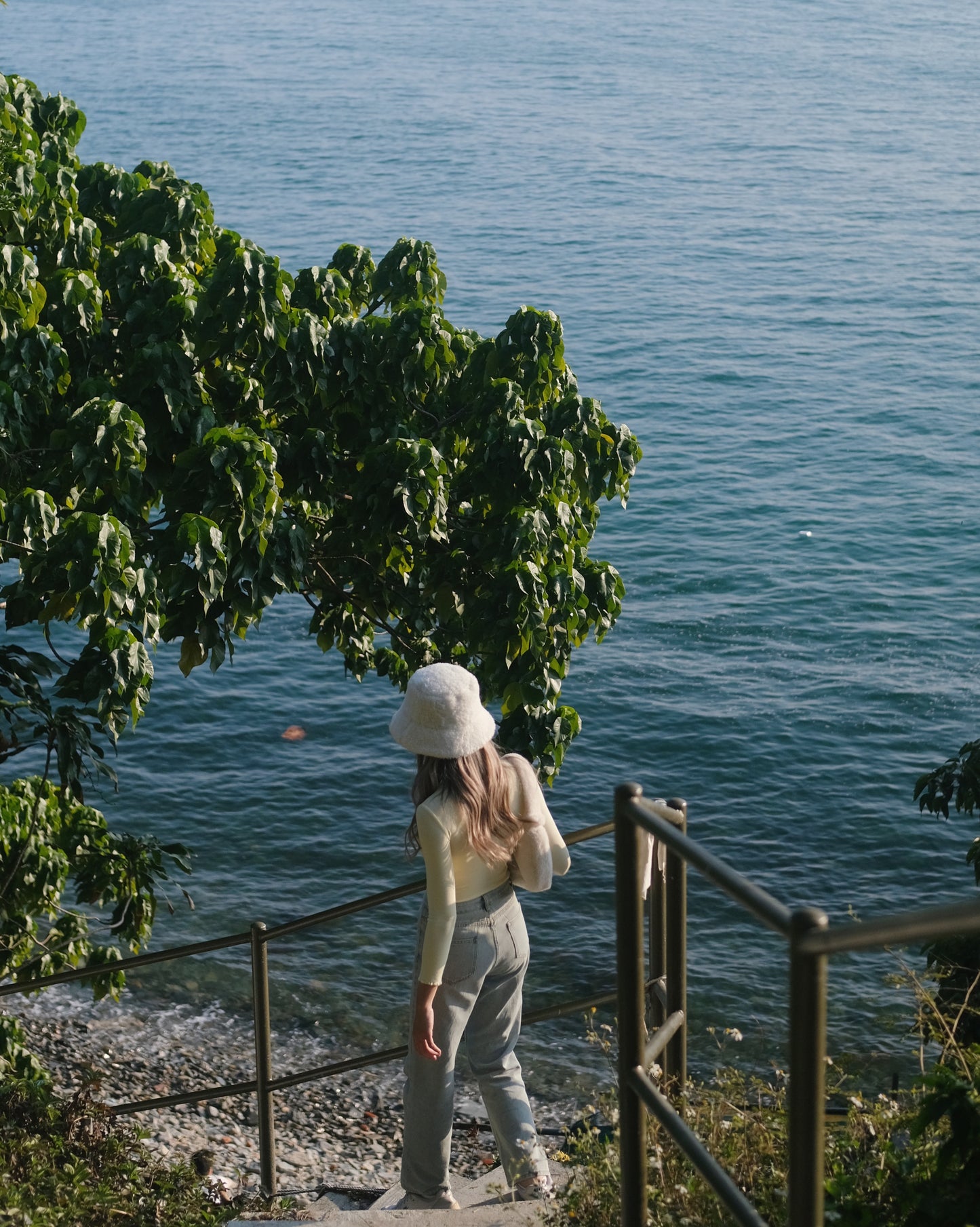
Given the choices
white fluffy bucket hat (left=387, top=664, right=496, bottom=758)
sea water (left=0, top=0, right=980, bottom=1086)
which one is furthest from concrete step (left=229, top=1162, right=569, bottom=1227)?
sea water (left=0, top=0, right=980, bottom=1086)

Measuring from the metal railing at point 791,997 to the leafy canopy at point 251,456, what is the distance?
381cm

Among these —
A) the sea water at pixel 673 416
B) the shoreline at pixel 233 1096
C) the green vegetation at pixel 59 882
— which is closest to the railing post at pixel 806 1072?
the green vegetation at pixel 59 882

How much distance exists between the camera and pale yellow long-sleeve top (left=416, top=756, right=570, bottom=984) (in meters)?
4.26

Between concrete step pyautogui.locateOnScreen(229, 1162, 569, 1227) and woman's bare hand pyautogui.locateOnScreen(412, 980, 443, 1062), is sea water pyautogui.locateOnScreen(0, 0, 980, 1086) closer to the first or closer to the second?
concrete step pyautogui.locateOnScreen(229, 1162, 569, 1227)

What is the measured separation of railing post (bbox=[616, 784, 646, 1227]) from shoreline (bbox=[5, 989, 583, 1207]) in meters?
5.35

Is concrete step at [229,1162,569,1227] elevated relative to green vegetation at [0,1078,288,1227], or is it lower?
elevated

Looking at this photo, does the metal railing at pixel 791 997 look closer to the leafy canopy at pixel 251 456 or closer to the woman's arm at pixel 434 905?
the woman's arm at pixel 434 905

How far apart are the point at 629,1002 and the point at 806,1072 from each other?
89cm

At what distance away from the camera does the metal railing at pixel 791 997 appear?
2.20 m

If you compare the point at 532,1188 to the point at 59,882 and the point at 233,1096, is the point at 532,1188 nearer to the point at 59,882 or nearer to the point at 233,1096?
the point at 59,882

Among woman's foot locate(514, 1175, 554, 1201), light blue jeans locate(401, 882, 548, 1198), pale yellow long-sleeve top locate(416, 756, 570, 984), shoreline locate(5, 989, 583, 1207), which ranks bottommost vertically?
shoreline locate(5, 989, 583, 1207)

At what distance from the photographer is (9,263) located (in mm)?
7031

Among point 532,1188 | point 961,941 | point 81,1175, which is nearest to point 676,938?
point 532,1188

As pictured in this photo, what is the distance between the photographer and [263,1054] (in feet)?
19.9
